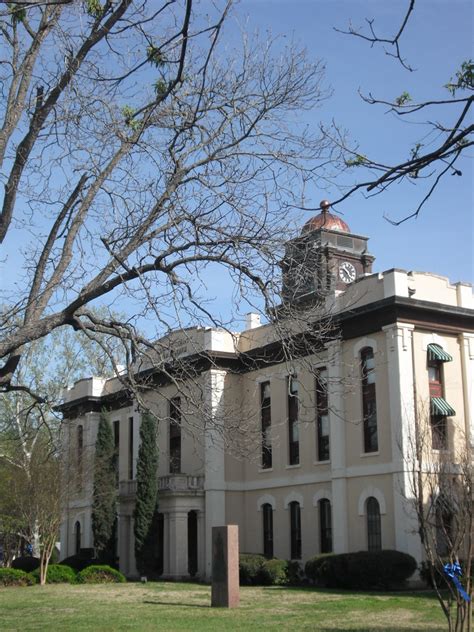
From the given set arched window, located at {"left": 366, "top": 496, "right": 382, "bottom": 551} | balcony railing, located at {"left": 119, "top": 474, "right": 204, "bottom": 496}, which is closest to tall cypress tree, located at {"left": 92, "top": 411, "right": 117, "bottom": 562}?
balcony railing, located at {"left": 119, "top": 474, "right": 204, "bottom": 496}

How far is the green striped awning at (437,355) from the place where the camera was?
32438 millimetres

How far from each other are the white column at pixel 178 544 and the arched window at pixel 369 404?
10564 millimetres

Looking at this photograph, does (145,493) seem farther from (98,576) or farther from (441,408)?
(441,408)

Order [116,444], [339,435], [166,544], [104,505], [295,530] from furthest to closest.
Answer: [116,444]
[104,505]
[166,544]
[295,530]
[339,435]

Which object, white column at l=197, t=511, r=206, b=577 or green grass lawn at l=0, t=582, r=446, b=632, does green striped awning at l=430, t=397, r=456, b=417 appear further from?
white column at l=197, t=511, r=206, b=577

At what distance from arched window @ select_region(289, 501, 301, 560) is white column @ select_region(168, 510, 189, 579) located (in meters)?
5.27

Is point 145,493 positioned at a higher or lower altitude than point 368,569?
higher

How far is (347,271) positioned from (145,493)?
47.3 ft

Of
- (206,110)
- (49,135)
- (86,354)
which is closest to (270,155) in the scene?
(206,110)

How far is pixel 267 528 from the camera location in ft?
126

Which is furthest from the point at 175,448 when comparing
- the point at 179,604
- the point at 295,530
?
the point at 179,604

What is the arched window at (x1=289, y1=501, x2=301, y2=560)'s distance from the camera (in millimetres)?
36094

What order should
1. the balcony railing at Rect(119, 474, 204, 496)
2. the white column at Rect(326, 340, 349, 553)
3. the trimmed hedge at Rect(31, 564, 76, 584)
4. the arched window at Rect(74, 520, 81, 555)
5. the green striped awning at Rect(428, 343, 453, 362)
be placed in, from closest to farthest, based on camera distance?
the green striped awning at Rect(428, 343, 453, 362) → the white column at Rect(326, 340, 349, 553) → the trimmed hedge at Rect(31, 564, 76, 584) → the balcony railing at Rect(119, 474, 204, 496) → the arched window at Rect(74, 520, 81, 555)

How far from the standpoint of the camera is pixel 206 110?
41.8 ft
